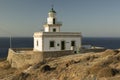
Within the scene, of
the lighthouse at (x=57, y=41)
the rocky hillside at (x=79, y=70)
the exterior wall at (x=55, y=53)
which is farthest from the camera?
the lighthouse at (x=57, y=41)

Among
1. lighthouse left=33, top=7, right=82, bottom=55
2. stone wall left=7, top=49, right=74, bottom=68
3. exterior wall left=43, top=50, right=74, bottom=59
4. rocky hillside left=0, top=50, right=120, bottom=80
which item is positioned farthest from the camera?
lighthouse left=33, top=7, right=82, bottom=55

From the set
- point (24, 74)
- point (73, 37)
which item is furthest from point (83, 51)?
point (24, 74)

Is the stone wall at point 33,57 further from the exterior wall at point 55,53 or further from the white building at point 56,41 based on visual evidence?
the white building at point 56,41

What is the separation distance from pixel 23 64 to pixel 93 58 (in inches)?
504

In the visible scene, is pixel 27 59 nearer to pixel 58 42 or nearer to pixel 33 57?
pixel 33 57

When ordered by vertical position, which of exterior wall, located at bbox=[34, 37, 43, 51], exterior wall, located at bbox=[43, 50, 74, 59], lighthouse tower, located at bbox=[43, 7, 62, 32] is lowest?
exterior wall, located at bbox=[43, 50, 74, 59]

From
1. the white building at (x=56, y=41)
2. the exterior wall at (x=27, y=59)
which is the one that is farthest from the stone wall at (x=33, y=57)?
the white building at (x=56, y=41)

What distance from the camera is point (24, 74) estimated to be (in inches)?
1272

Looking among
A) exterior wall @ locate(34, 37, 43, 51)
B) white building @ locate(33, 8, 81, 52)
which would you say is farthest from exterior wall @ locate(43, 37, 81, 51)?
exterior wall @ locate(34, 37, 43, 51)

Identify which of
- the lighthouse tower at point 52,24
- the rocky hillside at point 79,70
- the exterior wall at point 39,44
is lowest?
the rocky hillside at point 79,70

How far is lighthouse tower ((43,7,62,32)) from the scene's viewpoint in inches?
1946

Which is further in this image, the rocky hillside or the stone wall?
the stone wall

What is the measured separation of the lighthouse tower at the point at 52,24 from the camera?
49.4 meters

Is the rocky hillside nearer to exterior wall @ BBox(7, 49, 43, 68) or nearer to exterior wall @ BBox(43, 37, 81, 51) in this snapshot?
exterior wall @ BBox(7, 49, 43, 68)
